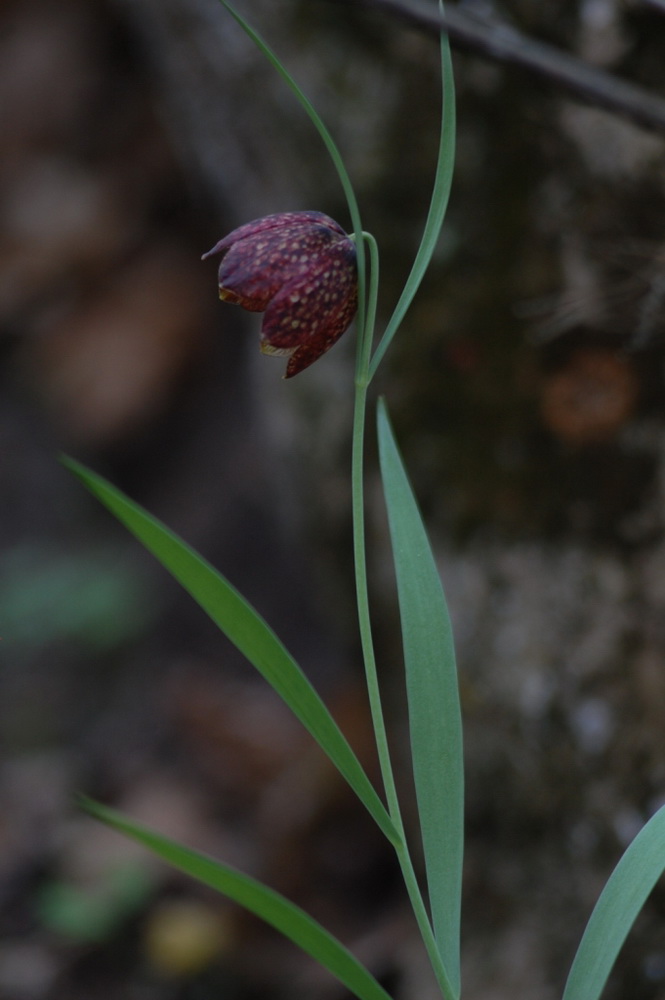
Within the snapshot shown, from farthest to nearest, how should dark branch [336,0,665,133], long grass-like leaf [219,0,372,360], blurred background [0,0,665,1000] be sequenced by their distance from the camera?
blurred background [0,0,665,1000], dark branch [336,0,665,133], long grass-like leaf [219,0,372,360]

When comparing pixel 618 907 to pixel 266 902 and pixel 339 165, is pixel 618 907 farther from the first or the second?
pixel 339 165

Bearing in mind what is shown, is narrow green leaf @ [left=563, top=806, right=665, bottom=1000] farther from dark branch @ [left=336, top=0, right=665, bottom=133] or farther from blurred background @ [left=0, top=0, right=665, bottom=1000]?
dark branch @ [left=336, top=0, right=665, bottom=133]

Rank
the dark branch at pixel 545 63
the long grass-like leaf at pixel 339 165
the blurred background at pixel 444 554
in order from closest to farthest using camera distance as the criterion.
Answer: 1. the long grass-like leaf at pixel 339 165
2. the dark branch at pixel 545 63
3. the blurred background at pixel 444 554

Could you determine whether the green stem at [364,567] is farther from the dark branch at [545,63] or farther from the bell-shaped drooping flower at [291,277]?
the dark branch at [545,63]

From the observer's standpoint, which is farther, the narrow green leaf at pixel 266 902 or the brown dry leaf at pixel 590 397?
the brown dry leaf at pixel 590 397

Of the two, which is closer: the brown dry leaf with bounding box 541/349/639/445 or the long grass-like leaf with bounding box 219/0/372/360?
the long grass-like leaf with bounding box 219/0/372/360

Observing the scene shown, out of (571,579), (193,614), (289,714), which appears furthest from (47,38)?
(571,579)

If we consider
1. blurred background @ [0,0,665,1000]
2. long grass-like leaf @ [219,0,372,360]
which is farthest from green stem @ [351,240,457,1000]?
blurred background @ [0,0,665,1000]

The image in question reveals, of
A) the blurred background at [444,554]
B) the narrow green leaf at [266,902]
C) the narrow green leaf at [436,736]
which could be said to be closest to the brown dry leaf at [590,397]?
the blurred background at [444,554]
